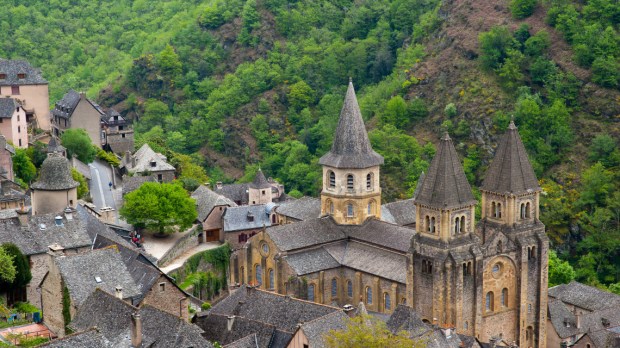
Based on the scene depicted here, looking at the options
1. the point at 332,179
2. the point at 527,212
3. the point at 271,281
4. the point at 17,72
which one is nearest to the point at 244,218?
the point at 332,179

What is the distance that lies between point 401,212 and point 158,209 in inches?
780

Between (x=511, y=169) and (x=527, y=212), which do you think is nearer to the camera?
(x=511, y=169)

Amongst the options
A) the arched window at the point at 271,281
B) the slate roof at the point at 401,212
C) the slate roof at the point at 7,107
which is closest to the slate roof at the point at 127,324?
the arched window at the point at 271,281

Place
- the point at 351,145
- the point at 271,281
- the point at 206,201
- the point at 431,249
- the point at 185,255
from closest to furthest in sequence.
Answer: the point at 431,249 → the point at 271,281 → the point at 351,145 → the point at 185,255 → the point at 206,201

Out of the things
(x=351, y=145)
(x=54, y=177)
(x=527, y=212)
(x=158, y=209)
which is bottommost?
(x=158, y=209)

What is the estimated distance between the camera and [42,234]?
78.8 metres

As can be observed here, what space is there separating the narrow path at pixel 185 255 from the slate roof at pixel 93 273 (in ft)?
65.4

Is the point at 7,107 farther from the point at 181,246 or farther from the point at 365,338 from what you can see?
the point at 365,338

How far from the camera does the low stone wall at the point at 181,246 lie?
94938mm

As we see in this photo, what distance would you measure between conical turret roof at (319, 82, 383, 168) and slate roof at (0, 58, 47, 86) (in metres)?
36.1

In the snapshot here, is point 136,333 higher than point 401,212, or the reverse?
point 401,212

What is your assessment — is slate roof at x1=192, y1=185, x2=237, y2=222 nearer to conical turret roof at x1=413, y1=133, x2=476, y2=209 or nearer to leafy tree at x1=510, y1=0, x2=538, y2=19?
conical turret roof at x1=413, y1=133, x2=476, y2=209

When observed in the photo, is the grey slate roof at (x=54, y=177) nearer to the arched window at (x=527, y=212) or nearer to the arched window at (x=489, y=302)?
the arched window at (x=489, y=302)

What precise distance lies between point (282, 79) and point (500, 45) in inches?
1348
